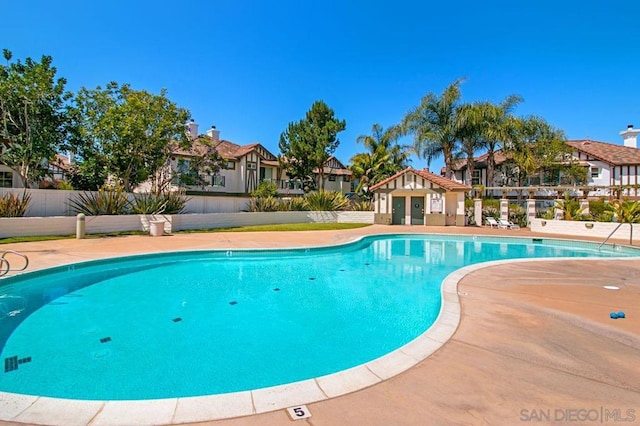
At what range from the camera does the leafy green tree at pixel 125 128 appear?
18.0m

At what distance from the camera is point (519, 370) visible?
143 inches

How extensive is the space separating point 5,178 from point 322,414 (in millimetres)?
30679

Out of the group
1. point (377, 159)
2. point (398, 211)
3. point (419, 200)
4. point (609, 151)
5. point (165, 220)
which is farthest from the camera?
point (609, 151)

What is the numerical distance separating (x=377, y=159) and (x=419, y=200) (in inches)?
277

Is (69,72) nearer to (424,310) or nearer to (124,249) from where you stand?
(124,249)

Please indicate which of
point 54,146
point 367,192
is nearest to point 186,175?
point 54,146

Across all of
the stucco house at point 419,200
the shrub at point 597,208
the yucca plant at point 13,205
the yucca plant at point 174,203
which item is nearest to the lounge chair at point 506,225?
the stucco house at point 419,200

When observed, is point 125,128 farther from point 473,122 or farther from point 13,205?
point 473,122

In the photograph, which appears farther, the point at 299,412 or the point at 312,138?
the point at 312,138

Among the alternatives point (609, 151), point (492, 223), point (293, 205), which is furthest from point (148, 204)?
point (609, 151)

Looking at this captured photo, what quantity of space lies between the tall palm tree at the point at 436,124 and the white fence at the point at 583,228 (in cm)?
1120

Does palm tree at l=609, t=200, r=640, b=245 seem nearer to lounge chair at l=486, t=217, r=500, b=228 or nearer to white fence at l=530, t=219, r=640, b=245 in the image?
white fence at l=530, t=219, r=640, b=245

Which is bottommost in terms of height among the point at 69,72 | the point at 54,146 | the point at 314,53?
the point at 54,146

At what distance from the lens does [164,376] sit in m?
4.30
